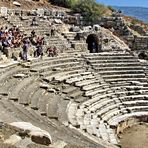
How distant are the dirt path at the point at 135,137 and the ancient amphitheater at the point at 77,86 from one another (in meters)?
0.38

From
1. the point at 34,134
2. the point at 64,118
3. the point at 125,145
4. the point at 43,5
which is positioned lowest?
the point at 125,145

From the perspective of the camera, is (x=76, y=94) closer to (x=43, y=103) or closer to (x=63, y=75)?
(x=63, y=75)

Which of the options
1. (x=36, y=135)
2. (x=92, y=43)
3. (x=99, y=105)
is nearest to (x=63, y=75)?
(x=99, y=105)

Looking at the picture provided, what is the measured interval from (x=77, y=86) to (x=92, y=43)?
806 cm

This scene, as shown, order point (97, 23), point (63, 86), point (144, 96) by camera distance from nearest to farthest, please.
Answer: point (63, 86), point (144, 96), point (97, 23)

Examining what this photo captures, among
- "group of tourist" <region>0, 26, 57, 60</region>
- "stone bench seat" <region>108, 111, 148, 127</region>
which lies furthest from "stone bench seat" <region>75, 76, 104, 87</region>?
"group of tourist" <region>0, 26, 57, 60</region>

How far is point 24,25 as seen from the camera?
2900cm

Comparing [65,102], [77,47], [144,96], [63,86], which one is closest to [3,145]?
[65,102]

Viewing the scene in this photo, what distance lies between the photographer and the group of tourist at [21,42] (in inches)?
951

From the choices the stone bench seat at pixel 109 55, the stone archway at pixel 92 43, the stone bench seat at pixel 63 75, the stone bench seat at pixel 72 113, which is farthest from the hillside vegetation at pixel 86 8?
the stone bench seat at pixel 72 113

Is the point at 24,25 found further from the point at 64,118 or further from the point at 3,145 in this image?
the point at 3,145

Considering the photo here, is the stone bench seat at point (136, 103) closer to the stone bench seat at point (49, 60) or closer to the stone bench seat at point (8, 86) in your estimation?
the stone bench seat at point (49, 60)

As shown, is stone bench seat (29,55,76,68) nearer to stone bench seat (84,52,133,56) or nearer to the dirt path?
stone bench seat (84,52,133,56)

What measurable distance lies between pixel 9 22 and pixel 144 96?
31.5ft
